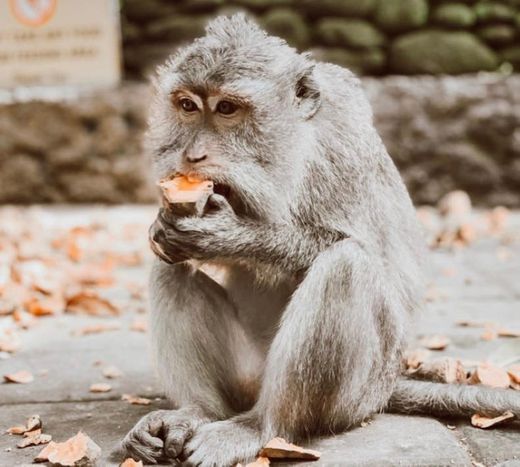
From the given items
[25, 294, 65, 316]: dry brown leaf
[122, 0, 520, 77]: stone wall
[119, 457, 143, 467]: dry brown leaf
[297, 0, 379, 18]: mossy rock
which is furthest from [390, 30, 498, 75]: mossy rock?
[119, 457, 143, 467]: dry brown leaf

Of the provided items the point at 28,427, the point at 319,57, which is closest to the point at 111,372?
the point at 28,427

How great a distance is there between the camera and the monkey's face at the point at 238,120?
9.75 feet

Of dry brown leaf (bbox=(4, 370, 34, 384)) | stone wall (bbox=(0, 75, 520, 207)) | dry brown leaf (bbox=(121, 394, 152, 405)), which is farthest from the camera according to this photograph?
stone wall (bbox=(0, 75, 520, 207))

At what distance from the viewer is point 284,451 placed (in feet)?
9.29

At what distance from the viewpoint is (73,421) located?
3324mm

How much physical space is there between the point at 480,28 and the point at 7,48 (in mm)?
4631

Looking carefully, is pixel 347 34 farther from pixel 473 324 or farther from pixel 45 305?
pixel 45 305

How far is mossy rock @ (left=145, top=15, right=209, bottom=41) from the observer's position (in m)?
8.69

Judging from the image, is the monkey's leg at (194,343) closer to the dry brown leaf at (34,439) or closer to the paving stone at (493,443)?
the dry brown leaf at (34,439)

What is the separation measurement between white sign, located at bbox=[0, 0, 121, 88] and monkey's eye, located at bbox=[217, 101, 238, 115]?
19.1 ft

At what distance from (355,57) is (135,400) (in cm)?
576

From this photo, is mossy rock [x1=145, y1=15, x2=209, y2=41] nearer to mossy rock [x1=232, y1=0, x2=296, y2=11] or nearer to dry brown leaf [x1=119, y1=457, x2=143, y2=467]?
mossy rock [x1=232, y1=0, x2=296, y2=11]

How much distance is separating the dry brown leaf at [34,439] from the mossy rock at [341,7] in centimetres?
639

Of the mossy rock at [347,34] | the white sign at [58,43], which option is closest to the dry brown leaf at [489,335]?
the mossy rock at [347,34]
